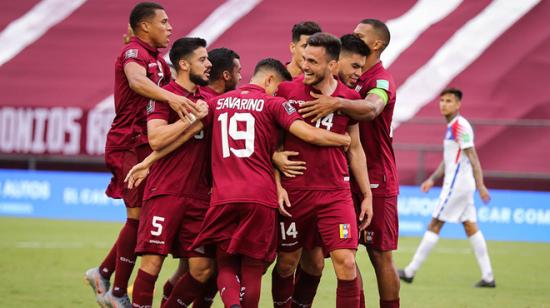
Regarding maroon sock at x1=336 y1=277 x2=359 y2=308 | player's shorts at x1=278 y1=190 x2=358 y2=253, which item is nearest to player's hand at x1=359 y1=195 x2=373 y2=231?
player's shorts at x1=278 y1=190 x2=358 y2=253

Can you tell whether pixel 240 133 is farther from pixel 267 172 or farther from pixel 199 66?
pixel 199 66

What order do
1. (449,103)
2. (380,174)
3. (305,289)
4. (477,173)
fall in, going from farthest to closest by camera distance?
1. (449,103)
2. (477,173)
3. (380,174)
4. (305,289)

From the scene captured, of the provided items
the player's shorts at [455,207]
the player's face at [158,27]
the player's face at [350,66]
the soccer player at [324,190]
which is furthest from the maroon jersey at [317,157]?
the player's shorts at [455,207]

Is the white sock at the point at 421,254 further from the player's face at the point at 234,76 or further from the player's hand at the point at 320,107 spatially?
the player's hand at the point at 320,107

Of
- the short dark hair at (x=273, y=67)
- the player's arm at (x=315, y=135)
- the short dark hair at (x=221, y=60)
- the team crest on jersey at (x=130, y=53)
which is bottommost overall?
the player's arm at (x=315, y=135)

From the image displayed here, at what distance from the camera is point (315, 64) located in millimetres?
7141

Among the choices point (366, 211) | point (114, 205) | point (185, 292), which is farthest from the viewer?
point (114, 205)

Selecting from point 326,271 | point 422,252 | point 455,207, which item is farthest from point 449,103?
point 326,271

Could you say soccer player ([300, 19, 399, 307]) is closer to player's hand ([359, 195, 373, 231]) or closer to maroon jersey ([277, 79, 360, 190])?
player's hand ([359, 195, 373, 231])

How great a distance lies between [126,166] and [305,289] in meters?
1.93

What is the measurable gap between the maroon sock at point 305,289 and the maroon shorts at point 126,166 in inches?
62.1

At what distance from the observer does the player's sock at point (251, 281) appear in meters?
7.05

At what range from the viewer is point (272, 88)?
7.47 m

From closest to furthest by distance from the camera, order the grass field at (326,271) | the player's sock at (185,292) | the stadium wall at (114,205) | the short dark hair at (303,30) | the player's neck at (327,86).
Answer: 1. the player's neck at (327,86)
2. the player's sock at (185,292)
3. the short dark hair at (303,30)
4. the grass field at (326,271)
5. the stadium wall at (114,205)
